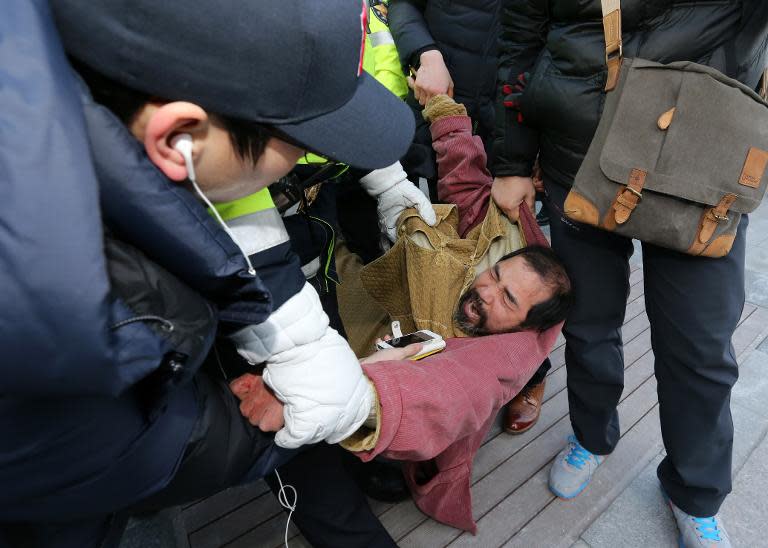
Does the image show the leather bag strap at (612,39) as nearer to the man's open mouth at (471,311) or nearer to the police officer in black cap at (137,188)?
the police officer in black cap at (137,188)

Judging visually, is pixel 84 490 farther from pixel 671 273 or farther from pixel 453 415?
pixel 671 273

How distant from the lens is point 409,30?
2.05 metres

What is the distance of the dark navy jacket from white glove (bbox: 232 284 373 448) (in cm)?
16

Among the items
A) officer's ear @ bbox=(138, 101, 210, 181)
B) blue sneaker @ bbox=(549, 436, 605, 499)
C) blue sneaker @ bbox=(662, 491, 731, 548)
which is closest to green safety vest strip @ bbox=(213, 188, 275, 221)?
officer's ear @ bbox=(138, 101, 210, 181)

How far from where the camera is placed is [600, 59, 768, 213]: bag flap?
1.18 m

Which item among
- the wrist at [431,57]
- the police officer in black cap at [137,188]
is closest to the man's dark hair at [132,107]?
the police officer in black cap at [137,188]

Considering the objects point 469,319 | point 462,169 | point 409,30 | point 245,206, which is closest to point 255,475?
point 245,206

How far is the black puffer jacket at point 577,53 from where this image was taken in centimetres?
119

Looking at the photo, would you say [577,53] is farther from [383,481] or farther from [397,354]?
[383,481]

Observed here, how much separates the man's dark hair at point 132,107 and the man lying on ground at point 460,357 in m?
0.56

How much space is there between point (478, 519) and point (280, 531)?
697 millimetres

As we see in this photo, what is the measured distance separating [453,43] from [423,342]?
4.14 feet

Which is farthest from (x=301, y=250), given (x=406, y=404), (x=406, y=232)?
(x=406, y=404)

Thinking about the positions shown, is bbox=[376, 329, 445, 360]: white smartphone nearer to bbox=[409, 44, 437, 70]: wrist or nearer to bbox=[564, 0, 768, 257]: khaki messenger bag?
bbox=[564, 0, 768, 257]: khaki messenger bag
